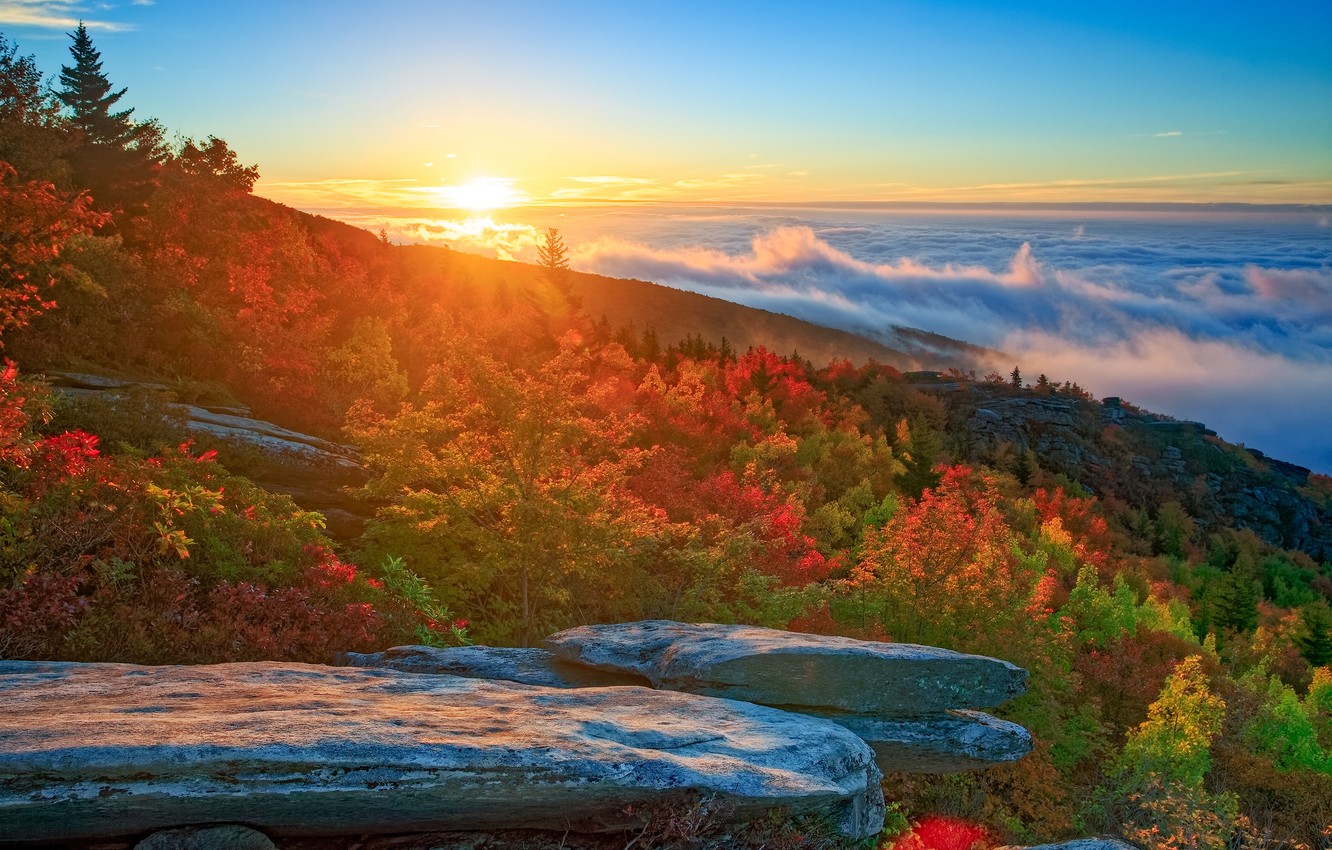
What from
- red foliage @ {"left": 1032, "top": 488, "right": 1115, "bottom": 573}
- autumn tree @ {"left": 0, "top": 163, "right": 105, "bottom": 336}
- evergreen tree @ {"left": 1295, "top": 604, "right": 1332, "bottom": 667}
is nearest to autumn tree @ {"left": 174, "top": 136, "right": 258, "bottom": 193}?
autumn tree @ {"left": 0, "top": 163, "right": 105, "bottom": 336}

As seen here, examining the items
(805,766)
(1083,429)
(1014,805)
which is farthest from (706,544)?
(1083,429)

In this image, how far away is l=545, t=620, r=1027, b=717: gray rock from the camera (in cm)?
1203

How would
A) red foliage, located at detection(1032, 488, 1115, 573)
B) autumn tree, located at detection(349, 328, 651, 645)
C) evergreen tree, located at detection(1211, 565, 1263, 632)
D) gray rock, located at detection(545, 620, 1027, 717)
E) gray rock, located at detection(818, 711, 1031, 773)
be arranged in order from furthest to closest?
red foliage, located at detection(1032, 488, 1115, 573) → evergreen tree, located at detection(1211, 565, 1263, 632) → autumn tree, located at detection(349, 328, 651, 645) → gray rock, located at detection(818, 711, 1031, 773) → gray rock, located at detection(545, 620, 1027, 717)

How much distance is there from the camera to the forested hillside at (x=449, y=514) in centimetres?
1390

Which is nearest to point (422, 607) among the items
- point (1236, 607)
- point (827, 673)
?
point (827, 673)

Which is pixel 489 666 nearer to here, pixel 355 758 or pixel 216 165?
pixel 355 758

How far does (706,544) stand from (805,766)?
15614mm

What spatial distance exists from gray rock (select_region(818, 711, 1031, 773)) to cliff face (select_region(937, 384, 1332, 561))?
93.6 m

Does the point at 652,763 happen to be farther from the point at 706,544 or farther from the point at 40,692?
the point at 706,544

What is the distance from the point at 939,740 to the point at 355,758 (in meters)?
8.96

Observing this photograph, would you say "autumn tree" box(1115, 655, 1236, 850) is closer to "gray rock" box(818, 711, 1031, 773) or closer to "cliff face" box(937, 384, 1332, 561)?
"gray rock" box(818, 711, 1031, 773)

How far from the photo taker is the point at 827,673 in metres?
12.0

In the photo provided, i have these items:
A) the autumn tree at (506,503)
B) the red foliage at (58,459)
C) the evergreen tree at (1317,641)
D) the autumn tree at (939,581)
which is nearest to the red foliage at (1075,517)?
the evergreen tree at (1317,641)

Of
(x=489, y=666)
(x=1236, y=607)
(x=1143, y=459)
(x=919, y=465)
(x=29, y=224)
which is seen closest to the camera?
(x=489, y=666)
